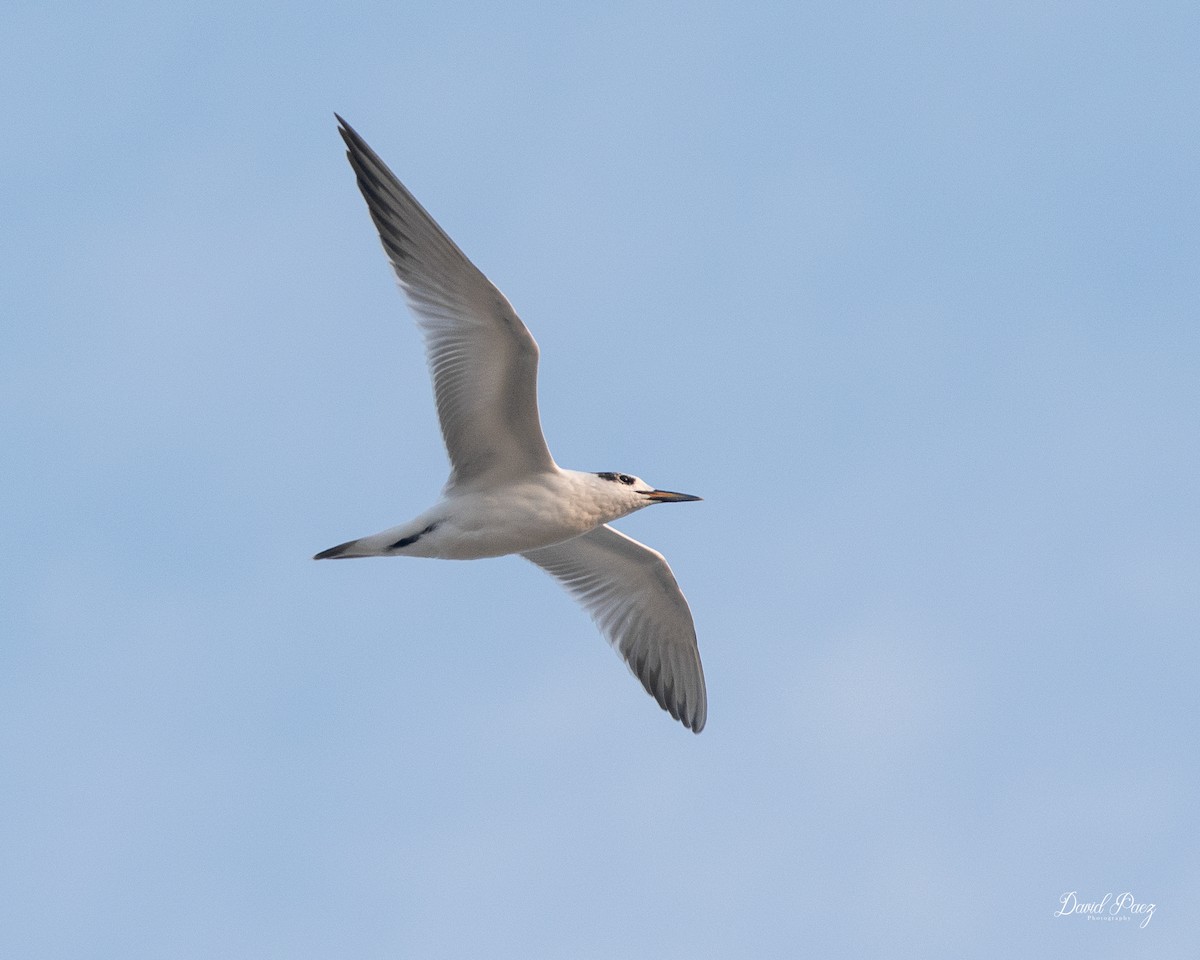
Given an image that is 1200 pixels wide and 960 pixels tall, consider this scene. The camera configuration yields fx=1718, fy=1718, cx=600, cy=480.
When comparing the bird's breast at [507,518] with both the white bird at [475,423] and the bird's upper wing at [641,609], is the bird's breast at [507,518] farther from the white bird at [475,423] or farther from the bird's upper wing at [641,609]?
the bird's upper wing at [641,609]

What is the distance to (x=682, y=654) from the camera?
16406 mm

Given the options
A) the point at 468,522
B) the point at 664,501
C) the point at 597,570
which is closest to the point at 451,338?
the point at 468,522

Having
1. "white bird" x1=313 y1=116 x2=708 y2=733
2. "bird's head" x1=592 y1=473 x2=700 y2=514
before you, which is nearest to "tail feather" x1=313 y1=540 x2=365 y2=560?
"white bird" x1=313 y1=116 x2=708 y2=733

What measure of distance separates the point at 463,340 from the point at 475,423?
29.1 inches

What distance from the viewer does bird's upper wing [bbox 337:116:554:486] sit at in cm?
1287

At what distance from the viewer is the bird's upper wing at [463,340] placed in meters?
12.9

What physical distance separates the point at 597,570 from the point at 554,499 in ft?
7.90

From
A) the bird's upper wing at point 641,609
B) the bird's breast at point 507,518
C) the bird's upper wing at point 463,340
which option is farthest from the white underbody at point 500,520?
the bird's upper wing at point 641,609

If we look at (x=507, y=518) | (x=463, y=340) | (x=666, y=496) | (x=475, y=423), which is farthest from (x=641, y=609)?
(x=463, y=340)

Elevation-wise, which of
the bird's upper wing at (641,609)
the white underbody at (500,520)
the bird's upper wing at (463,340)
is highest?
the bird's upper wing at (463,340)

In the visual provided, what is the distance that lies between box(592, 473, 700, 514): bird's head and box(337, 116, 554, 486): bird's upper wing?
594 mm

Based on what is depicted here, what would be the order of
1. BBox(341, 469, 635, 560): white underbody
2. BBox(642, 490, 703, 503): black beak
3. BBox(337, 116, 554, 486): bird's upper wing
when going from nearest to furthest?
BBox(337, 116, 554, 486): bird's upper wing → BBox(341, 469, 635, 560): white underbody → BBox(642, 490, 703, 503): black beak

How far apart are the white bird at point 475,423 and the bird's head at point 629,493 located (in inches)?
0.4

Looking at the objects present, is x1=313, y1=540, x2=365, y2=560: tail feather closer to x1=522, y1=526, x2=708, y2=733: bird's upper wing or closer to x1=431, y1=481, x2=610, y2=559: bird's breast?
x1=431, y1=481, x2=610, y2=559: bird's breast
